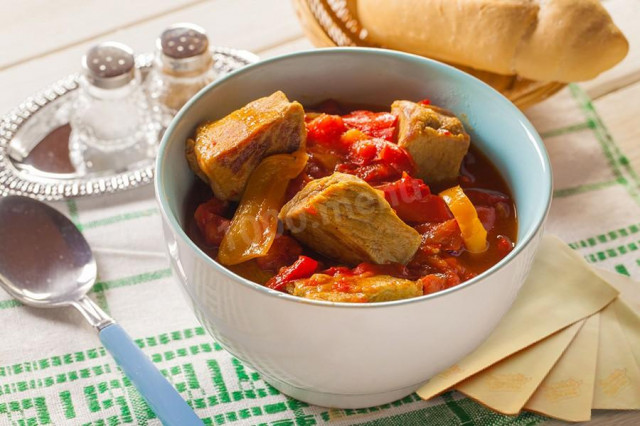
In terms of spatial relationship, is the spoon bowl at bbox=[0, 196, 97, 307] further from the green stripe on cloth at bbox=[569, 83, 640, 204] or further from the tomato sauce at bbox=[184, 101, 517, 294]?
the green stripe on cloth at bbox=[569, 83, 640, 204]

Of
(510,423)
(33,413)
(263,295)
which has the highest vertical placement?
(263,295)

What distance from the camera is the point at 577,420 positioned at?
1728 millimetres

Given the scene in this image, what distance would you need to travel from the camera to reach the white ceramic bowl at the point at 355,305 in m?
1.45

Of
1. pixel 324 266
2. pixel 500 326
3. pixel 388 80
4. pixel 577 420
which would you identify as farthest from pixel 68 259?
pixel 577 420

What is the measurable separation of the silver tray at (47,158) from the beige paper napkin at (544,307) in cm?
98

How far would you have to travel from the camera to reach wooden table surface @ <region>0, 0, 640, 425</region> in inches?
102

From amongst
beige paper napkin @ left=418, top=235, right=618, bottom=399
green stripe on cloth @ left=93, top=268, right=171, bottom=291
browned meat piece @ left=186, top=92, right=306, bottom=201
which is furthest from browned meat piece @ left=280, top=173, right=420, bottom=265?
green stripe on cloth @ left=93, top=268, right=171, bottom=291

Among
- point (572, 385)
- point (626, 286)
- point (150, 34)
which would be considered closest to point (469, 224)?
point (572, 385)

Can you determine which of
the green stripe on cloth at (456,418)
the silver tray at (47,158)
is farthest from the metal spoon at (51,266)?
the green stripe on cloth at (456,418)

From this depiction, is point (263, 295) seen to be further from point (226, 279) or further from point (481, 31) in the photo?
point (481, 31)

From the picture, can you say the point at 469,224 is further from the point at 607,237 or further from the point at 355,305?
the point at 607,237

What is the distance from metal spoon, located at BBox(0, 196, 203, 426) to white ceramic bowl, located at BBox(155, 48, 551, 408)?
0.28m

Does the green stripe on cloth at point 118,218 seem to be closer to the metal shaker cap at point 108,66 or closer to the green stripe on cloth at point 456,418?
the metal shaker cap at point 108,66

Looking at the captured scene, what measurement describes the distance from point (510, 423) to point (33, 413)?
0.96m
